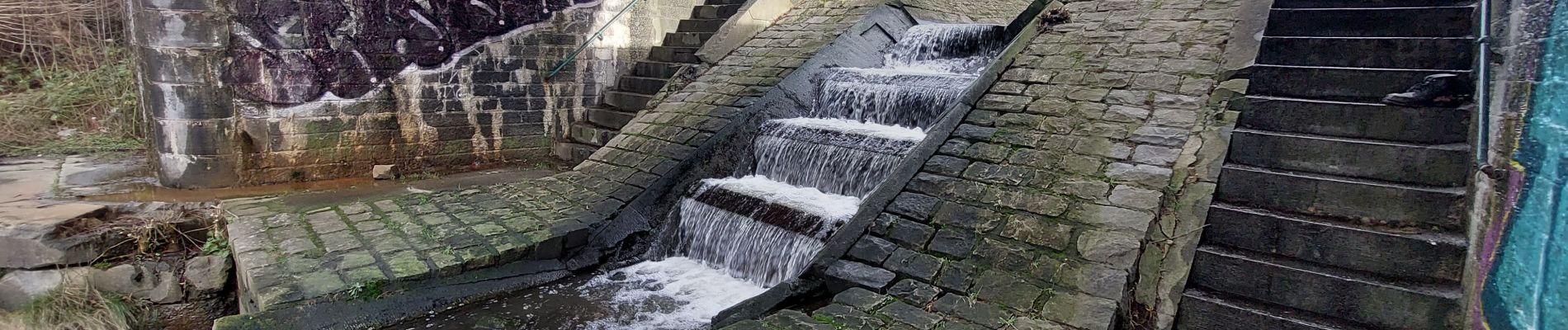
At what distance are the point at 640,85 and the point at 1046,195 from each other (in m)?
5.59

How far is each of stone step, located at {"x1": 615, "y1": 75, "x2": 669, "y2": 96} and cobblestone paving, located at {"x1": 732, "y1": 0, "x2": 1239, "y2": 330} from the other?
14.1ft

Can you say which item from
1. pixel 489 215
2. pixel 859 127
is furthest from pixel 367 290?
pixel 859 127

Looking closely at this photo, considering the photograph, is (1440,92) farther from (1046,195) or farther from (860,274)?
(860,274)

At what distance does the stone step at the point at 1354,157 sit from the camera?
310cm

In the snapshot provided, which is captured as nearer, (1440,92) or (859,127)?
(1440,92)

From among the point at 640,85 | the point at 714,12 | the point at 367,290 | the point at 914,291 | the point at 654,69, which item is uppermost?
the point at 714,12

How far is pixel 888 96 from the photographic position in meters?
6.10

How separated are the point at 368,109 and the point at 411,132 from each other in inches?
17.6

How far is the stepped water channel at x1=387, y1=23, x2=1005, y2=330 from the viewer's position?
454cm

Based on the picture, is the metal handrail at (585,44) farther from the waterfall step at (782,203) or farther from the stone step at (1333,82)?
the stone step at (1333,82)

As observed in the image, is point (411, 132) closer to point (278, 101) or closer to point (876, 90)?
point (278, 101)

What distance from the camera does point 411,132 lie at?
7.75m

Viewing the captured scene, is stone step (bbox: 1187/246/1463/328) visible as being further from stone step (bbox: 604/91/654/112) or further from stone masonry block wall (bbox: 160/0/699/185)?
stone masonry block wall (bbox: 160/0/699/185)

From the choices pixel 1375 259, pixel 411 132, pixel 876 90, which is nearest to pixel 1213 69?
pixel 1375 259
